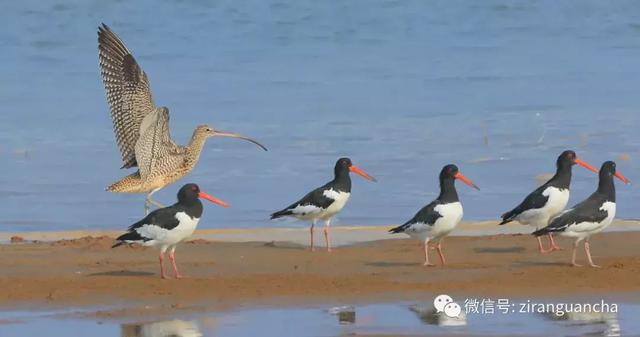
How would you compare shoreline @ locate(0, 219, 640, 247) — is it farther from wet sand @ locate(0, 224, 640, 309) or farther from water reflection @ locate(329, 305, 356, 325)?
water reflection @ locate(329, 305, 356, 325)

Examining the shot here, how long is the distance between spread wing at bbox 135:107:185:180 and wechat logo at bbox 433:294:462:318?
19.7 feet

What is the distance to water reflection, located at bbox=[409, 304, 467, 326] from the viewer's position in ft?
36.0

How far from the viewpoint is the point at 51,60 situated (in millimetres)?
32750

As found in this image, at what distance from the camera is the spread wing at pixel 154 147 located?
1716cm

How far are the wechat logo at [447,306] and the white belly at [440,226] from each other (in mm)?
1892

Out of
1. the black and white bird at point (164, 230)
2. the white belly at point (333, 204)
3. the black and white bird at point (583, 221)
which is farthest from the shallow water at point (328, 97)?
the black and white bird at point (164, 230)

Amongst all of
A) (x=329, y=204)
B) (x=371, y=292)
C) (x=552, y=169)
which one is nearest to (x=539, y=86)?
(x=552, y=169)

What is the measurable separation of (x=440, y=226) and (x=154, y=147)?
466cm

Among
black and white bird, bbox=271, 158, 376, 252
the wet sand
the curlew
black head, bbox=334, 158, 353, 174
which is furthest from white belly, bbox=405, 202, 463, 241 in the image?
the curlew

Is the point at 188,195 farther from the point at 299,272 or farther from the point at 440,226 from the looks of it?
the point at 440,226

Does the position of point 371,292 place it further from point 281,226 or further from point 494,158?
point 494,158

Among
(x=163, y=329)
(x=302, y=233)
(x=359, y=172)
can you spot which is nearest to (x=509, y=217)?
(x=359, y=172)

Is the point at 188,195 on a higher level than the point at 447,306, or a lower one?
higher

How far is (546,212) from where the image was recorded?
48.2ft
